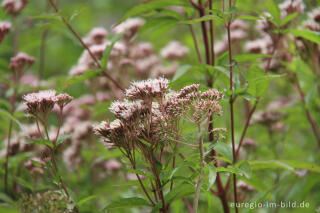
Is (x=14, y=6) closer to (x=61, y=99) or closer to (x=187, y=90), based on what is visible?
(x=61, y=99)

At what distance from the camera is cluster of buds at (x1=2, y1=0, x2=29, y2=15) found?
7.19 ft

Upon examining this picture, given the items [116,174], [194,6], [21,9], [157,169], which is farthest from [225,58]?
[21,9]

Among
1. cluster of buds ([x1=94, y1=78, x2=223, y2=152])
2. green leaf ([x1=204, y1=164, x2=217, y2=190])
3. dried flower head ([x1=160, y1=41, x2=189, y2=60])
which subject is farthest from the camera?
dried flower head ([x1=160, y1=41, x2=189, y2=60])

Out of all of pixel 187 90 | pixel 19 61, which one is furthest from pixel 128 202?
pixel 19 61

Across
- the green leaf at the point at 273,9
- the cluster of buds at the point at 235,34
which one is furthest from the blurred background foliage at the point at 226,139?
the cluster of buds at the point at 235,34

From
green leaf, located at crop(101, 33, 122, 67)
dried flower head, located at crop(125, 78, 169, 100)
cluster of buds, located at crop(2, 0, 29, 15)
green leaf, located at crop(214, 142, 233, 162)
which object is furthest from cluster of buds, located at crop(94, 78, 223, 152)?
cluster of buds, located at crop(2, 0, 29, 15)

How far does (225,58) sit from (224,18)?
0.21 meters

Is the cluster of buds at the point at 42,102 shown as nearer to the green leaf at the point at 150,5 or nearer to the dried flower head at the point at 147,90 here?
the dried flower head at the point at 147,90

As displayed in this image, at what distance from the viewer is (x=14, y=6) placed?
2213 mm

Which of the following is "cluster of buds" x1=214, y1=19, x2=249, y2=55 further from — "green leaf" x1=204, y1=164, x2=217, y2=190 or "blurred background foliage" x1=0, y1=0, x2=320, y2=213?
"green leaf" x1=204, y1=164, x2=217, y2=190

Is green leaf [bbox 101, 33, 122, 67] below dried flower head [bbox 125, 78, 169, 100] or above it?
above

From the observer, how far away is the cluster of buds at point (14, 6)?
86.3 inches

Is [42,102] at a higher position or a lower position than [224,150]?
higher

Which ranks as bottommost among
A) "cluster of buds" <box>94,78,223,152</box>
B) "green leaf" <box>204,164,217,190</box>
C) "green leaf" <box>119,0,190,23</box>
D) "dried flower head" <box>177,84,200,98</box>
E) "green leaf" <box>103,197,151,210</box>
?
"green leaf" <box>103,197,151,210</box>
